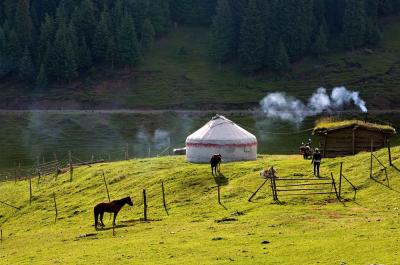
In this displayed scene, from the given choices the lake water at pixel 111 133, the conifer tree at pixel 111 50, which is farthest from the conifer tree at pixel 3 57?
the lake water at pixel 111 133

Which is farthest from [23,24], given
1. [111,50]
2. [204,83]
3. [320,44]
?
[320,44]

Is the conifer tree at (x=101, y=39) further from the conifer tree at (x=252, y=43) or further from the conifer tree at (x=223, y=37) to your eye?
the conifer tree at (x=252, y=43)

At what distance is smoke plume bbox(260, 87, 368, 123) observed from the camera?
10331 centimetres

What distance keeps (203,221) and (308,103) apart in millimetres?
79576

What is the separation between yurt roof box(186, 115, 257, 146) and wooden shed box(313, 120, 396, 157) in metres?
5.74

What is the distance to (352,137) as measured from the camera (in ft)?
164

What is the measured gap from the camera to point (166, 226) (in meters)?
31.1

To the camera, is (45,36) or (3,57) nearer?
(45,36)

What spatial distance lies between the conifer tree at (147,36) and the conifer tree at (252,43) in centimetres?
1991

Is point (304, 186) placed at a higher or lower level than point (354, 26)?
lower

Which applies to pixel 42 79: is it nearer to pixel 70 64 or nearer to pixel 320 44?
pixel 70 64

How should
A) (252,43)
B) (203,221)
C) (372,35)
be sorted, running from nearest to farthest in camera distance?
(203,221) → (252,43) → (372,35)

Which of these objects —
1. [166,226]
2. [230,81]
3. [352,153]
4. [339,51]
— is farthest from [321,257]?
[339,51]

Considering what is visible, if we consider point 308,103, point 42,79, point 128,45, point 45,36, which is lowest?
point 308,103
